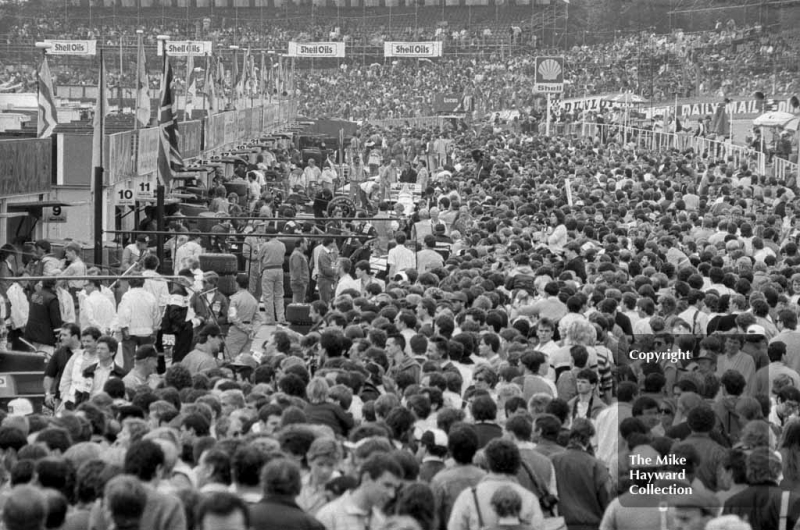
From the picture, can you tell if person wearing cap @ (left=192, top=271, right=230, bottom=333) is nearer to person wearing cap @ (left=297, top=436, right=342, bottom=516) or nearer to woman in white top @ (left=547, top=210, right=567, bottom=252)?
woman in white top @ (left=547, top=210, right=567, bottom=252)

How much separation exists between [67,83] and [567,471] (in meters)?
68.4

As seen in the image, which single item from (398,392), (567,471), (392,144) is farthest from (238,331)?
(392,144)

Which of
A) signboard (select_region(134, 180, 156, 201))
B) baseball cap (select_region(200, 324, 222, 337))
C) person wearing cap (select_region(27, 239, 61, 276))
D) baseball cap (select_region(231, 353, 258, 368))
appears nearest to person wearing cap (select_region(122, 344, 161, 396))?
baseball cap (select_region(200, 324, 222, 337))

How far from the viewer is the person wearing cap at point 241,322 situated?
1664cm

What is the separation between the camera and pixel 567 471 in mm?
8773

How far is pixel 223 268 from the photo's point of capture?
64.0 feet

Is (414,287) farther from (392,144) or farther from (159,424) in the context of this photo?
(392,144)

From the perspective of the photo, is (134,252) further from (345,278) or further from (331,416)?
(331,416)

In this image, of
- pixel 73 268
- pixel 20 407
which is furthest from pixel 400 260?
pixel 20 407

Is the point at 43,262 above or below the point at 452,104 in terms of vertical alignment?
below

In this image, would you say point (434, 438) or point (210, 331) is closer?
point (434, 438)

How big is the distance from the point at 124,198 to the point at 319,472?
742 inches

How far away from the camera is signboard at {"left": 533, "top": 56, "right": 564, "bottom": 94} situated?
1762 inches

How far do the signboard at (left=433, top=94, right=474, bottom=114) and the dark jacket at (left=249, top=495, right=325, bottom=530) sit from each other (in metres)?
58.7
